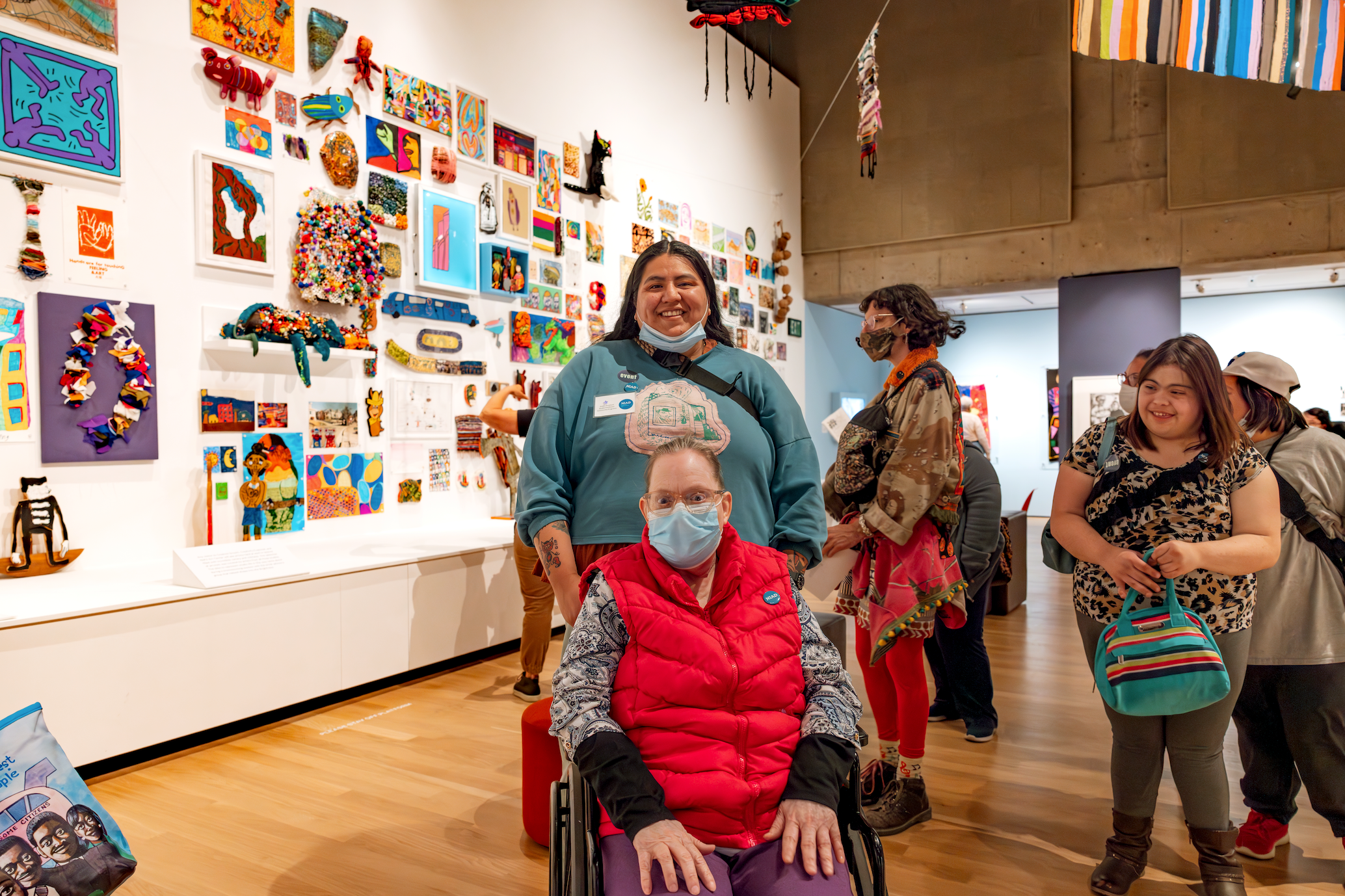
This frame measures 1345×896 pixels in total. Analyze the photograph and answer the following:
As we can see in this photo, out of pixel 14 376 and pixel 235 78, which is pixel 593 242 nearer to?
pixel 235 78

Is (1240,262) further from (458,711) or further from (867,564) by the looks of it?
(458,711)

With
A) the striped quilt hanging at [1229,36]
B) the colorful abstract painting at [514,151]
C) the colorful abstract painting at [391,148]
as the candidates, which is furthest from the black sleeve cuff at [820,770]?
the colorful abstract painting at [514,151]

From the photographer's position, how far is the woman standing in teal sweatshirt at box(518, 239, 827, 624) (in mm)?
1950

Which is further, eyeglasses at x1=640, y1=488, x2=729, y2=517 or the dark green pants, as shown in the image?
the dark green pants

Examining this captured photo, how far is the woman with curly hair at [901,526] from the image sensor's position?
8.31ft

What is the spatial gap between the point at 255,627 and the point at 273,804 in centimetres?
89

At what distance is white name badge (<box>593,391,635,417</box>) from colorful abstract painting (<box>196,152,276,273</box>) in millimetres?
3044

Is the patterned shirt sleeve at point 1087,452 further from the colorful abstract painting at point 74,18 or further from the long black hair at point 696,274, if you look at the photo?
the colorful abstract painting at point 74,18

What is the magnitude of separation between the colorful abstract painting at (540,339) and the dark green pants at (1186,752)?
4449 millimetres

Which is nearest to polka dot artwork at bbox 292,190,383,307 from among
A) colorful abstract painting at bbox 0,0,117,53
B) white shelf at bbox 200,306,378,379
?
white shelf at bbox 200,306,378,379

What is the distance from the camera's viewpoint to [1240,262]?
7.98m

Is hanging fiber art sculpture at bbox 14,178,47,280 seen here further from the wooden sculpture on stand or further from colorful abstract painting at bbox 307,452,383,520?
colorful abstract painting at bbox 307,452,383,520

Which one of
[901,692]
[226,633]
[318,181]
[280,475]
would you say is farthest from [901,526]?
[318,181]

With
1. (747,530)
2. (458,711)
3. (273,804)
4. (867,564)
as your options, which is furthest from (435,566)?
(747,530)
